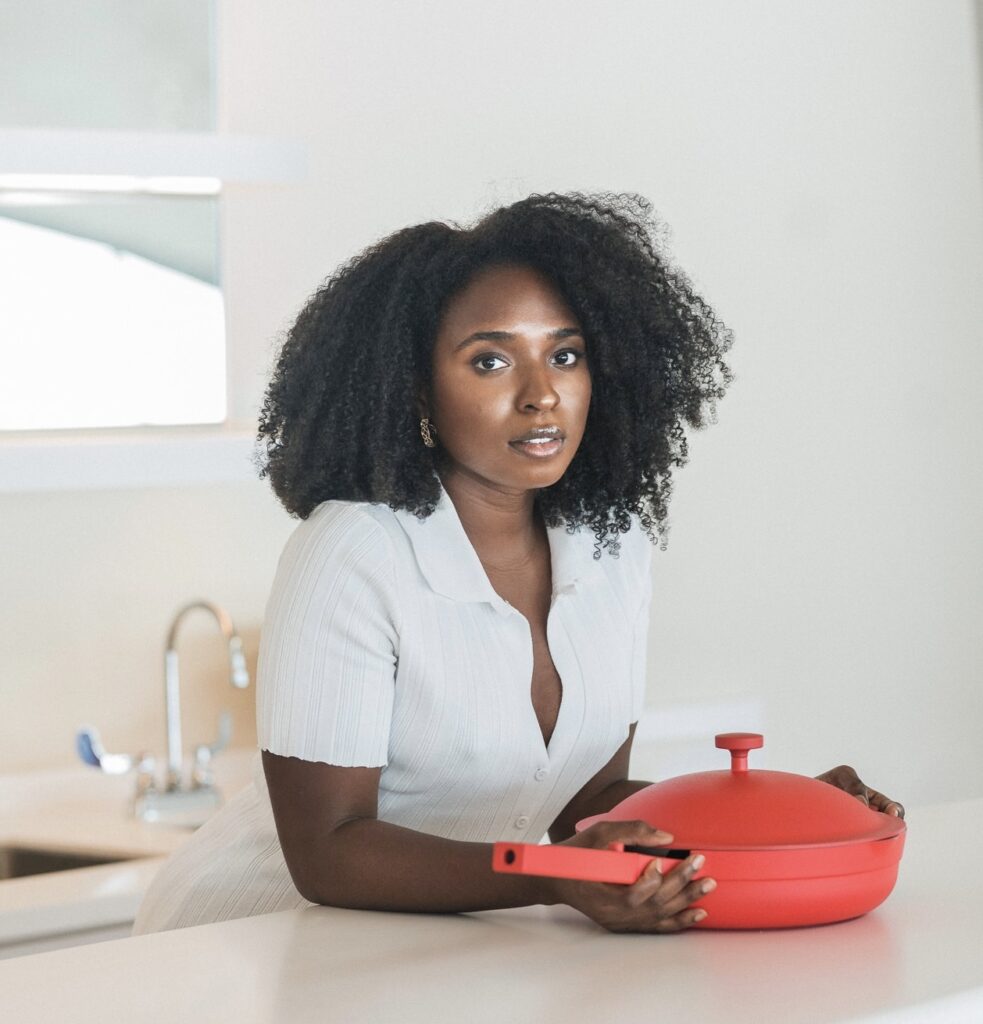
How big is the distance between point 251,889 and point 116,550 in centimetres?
154

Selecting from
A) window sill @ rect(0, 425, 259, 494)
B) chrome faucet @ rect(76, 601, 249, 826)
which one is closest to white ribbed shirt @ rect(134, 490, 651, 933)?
window sill @ rect(0, 425, 259, 494)

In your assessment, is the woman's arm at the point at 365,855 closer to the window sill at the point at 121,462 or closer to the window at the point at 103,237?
the window sill at the point at 121,462

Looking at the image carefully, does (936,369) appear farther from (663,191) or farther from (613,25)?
(613,25)

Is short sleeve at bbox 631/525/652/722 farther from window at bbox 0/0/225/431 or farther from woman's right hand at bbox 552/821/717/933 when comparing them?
window at bbox 0/0/225/431

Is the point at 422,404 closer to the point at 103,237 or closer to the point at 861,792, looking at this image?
the point at 861,792

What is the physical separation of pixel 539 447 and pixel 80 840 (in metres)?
1.51

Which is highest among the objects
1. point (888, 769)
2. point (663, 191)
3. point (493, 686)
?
point (663, 191)

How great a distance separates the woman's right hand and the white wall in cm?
203

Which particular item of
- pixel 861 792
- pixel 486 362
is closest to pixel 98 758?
pixel 486 362

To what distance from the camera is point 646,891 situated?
3.64 feet

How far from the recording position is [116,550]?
2992mm

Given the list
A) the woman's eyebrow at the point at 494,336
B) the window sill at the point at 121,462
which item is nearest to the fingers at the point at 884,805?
the woman's eyebrow at the point at 494,336

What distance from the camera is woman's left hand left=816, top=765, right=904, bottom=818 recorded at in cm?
133

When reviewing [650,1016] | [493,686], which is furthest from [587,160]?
[650,1016]
